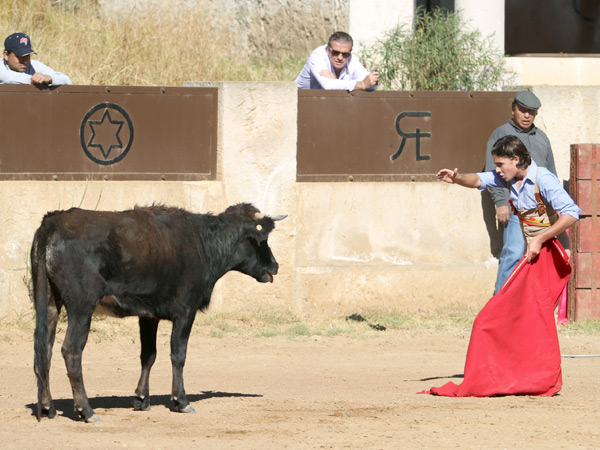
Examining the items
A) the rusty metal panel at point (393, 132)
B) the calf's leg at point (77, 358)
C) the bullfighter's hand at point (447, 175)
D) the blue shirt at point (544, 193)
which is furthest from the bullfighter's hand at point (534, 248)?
the rusty metal panel at point (393, 132)

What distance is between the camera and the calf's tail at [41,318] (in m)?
7.46

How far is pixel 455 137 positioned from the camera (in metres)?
12.3

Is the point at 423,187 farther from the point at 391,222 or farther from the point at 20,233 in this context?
the point at 20,233

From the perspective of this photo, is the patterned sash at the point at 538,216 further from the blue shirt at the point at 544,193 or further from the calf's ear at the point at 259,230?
the calf's ear at the point at 259,230

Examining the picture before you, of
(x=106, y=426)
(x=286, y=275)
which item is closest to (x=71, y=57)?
(x=286, y=275)

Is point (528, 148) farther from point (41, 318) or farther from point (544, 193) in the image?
point (41, 318)

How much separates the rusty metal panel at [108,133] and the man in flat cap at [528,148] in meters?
2.81

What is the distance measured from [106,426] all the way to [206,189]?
459 centimetres

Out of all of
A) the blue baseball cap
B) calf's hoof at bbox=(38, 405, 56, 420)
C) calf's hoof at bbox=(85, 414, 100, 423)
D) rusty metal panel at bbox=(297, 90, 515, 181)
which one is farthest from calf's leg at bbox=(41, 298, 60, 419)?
rusty metal panel at bbox=(297, 90, 515, 181)

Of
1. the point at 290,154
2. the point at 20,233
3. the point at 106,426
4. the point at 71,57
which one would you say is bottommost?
the point at 106,426

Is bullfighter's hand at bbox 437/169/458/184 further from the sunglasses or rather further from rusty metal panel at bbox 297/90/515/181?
the sunglasses

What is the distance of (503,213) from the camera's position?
450 inches

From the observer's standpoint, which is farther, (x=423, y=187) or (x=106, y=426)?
(x=423, y=187)

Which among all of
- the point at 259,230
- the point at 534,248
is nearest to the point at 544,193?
the point at 534,248
